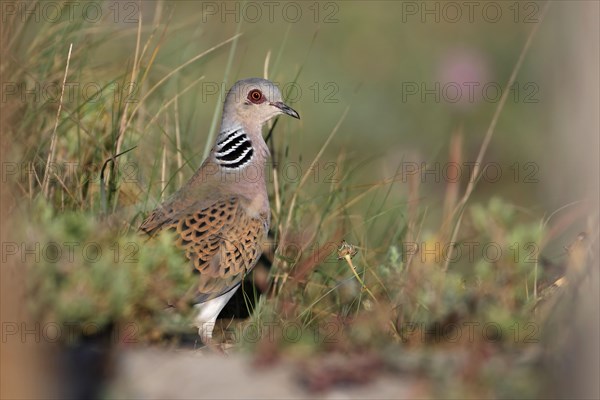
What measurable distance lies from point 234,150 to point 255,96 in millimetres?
335

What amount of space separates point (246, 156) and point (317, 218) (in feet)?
1.97

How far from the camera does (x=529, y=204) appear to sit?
10648 millimetres

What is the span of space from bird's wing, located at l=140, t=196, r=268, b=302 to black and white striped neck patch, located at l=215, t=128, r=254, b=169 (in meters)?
0.27

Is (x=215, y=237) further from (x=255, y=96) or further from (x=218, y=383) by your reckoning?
(x=218, y=383)

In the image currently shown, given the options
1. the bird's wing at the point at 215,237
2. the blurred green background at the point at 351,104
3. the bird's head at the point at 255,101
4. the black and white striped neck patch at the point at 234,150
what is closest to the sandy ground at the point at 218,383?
the blurred green background at the point at 351,104

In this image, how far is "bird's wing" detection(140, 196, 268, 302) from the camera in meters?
5.53

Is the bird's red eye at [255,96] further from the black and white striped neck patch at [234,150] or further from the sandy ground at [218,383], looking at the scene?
the sandy ground at [218,383]

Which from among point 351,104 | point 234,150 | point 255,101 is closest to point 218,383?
point 234,150

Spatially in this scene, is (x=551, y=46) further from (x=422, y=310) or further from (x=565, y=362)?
(x=422, y=310)

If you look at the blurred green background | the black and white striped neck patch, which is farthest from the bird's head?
the blurred green background

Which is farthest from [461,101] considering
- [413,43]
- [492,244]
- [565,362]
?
[565,362]

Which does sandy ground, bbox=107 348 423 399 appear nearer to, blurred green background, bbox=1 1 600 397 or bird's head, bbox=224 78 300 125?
blurred green background, bbox=1 1 600 397

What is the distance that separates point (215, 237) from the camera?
18.5 feet

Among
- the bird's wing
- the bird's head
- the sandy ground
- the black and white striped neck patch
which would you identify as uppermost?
the bird's head
